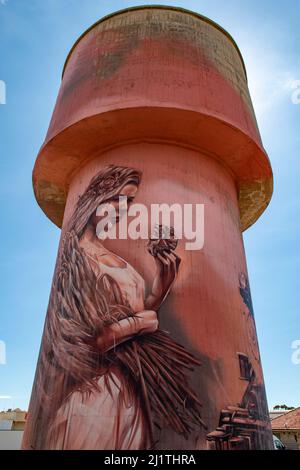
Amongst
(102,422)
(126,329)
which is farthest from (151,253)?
(102,422)

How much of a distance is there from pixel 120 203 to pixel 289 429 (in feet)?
65.2

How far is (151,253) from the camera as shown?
20.6 ft

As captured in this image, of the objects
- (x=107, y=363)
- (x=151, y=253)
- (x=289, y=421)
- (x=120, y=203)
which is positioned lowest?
(x=107, y=363)

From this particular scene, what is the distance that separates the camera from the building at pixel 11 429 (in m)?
18.7

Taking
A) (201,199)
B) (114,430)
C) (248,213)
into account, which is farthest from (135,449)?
(248,213)

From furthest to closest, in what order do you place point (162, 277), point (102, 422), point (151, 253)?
point (151, 253), point (162, 277), point (102, 422)

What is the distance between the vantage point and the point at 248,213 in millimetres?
9930

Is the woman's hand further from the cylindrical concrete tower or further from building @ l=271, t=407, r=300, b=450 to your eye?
building @ l=271, t=407, r=300, b=450

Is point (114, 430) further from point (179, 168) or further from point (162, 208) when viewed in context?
point (179, 168)

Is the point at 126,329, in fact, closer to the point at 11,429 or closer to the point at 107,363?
the point at 107,363

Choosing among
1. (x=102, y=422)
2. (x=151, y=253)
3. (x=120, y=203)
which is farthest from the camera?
(x=120, y=203)

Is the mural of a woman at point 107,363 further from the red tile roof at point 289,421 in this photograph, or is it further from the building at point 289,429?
the red tile roof at point 289,421

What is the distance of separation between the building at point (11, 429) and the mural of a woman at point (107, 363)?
15236mm

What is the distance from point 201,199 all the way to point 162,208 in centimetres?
86
